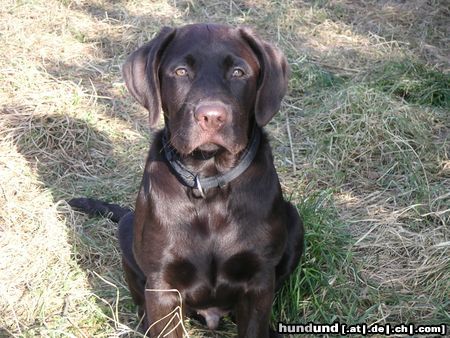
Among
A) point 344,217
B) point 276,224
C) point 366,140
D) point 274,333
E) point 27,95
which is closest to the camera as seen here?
point 276,224

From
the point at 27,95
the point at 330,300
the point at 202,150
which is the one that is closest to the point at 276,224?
the point at 202,150

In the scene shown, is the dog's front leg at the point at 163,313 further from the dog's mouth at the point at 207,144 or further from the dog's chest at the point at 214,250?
the dog's mouth at the point at 207,144

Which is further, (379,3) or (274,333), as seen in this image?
(379,3)

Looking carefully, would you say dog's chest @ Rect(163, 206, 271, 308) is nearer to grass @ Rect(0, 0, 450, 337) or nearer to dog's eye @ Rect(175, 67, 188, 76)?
grass @ Rect(0, 0, 450, 337)

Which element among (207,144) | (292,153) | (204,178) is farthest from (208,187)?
(292,153)

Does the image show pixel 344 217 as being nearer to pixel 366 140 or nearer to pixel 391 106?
pixel 366 140

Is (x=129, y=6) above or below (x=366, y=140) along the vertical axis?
below

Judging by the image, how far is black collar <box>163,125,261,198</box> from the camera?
2.74m

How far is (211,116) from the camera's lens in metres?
2.47

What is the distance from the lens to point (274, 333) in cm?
311

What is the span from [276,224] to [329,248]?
0.72 metres

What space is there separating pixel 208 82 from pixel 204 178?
0.42 meters

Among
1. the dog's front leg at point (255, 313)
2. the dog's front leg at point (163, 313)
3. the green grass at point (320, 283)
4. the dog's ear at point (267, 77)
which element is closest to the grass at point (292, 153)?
the green grass at point (320, 283)

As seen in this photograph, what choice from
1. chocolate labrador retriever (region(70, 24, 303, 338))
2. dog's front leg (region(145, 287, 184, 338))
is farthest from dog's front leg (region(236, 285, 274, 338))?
dog's front leg (region(145, 287, 184, 338))
